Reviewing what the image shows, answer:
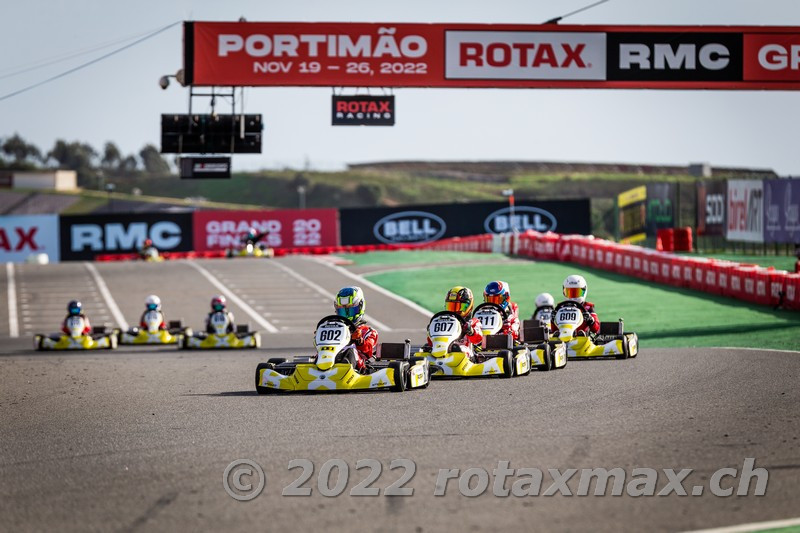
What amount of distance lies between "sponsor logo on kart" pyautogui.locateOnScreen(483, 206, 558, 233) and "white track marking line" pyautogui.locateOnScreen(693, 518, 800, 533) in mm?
50595

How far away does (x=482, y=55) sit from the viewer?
25.1 m

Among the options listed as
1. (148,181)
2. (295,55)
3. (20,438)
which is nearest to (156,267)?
(295,55)

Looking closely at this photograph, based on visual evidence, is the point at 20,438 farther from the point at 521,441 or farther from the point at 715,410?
the point at 715,410

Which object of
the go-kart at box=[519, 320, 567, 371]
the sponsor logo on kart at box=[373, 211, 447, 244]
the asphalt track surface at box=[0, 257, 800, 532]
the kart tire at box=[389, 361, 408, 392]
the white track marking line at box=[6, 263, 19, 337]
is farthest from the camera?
the sponsor logo on kart at box=[373, 211, 447, 244]

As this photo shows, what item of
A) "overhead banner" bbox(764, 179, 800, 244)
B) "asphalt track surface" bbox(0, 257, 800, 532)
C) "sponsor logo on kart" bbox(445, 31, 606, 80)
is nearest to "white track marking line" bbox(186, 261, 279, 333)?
"sponsor logo on kart" bbox(445, 31, 606, 80)

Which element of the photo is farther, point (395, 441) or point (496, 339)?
point (496, 339)

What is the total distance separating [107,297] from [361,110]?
1544 centimetres

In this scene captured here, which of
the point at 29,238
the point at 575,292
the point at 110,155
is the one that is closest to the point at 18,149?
the point at 110,155

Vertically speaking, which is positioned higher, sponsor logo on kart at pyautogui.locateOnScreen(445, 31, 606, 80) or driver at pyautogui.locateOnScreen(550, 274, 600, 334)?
sponsor logo on kart at pyautogui.locateOnScreen(445, 31, 606, 80)

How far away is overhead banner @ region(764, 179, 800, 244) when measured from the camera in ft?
126

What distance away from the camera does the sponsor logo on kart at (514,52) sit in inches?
987

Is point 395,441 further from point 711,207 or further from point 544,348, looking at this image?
point 711,207

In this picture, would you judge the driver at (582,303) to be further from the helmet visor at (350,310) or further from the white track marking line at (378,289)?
the white track marking line at (378,289)

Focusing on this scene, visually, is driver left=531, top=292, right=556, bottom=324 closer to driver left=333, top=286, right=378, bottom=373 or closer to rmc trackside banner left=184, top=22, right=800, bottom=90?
rmc trackside banner left=184, top=22, right=800, bottom=90
